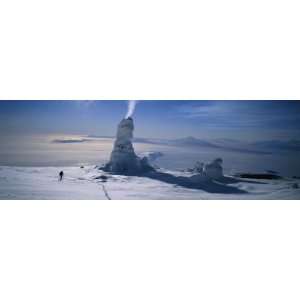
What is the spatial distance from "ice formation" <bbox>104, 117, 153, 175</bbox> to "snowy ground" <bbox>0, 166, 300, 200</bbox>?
0.36 ft

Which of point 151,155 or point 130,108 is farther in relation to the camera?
point 151,155

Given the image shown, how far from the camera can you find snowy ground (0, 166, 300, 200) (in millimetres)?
5277

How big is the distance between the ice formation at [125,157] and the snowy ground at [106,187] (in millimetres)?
111

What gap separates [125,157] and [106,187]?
49cm

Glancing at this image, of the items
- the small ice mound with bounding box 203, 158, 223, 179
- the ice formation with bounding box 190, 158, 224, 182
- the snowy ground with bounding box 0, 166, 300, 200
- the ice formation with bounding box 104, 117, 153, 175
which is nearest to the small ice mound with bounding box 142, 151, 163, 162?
the ice formation with bounding box 104, 117, 153, 175

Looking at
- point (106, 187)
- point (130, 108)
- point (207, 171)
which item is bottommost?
point (106, 187)

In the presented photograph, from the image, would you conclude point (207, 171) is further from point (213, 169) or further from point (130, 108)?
point (130, 108)

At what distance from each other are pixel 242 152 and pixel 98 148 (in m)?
1.98

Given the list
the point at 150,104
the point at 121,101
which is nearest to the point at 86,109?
the point at 121,101

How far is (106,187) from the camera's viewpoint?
5.37 m

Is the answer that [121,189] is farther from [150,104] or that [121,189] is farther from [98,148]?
[150,104]

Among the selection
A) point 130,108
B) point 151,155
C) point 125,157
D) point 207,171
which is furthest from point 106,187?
point 207,171
